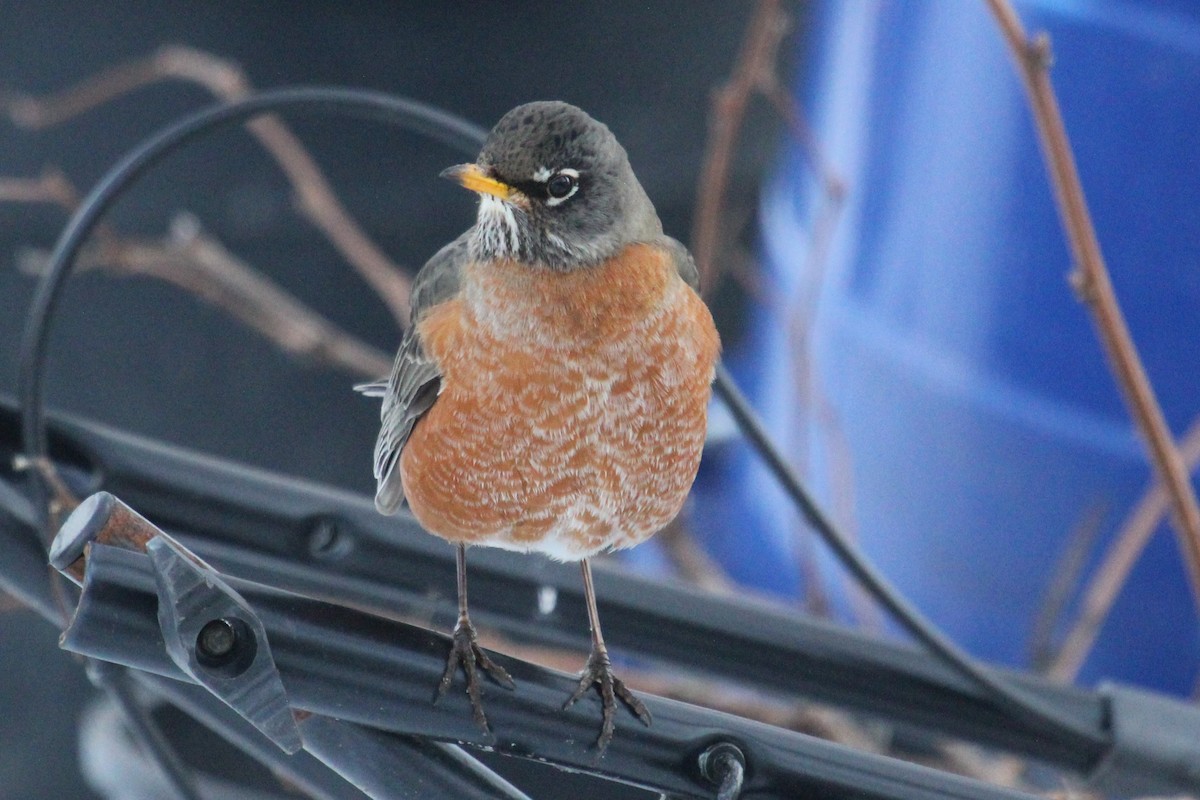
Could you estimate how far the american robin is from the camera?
89 centimetres

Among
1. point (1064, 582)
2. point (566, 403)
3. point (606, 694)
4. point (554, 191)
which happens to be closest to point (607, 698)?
point (606, 694)

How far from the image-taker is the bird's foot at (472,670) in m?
0.74

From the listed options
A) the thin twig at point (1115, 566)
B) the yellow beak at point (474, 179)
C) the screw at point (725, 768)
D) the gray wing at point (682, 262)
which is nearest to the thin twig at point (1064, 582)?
the thin twig at point (1115, 566)

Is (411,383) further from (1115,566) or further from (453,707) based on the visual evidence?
(1115,566)

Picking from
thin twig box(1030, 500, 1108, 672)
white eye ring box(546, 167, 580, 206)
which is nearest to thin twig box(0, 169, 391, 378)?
white eye ring box(546, 167, 580, 206)

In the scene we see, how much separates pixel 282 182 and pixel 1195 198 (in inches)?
59.7

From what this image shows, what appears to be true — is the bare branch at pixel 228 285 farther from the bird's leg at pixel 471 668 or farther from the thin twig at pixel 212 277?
the bird's leg at pixel 471 668

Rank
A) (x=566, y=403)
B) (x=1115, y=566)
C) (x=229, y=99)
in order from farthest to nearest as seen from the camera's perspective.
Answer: (x=1115, y=566) → (x=229, y=99) → (x=566, y=403)

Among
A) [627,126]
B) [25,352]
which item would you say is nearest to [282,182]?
[627,126]

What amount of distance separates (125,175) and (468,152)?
26 centimetres

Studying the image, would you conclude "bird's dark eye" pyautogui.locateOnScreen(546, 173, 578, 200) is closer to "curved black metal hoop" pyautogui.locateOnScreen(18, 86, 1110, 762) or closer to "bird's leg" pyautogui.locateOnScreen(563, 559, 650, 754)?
"curved black metal hoop" pyautogui.locateOnScreen(18, 86, 1110, 762)

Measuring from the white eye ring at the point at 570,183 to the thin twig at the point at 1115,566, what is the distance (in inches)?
31.4

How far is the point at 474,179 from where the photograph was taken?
0.78m

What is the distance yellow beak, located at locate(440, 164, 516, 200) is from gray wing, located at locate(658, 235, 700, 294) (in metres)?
0.19
